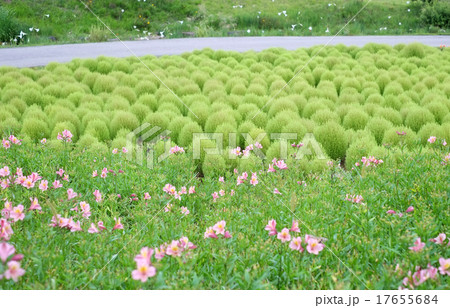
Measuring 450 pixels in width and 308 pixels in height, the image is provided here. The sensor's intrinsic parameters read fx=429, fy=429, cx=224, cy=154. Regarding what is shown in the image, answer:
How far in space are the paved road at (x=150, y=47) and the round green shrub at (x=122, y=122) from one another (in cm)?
456

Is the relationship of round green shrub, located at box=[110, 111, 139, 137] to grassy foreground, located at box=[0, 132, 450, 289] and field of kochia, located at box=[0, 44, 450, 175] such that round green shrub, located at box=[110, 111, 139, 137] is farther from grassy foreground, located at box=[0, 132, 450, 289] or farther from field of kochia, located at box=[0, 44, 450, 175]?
grassy foreground, located at box=[0, 132, 450, 289]

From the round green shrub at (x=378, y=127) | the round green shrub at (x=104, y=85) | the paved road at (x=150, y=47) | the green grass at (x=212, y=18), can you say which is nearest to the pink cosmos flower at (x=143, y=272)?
the round green shrub at (x=378, y=127)

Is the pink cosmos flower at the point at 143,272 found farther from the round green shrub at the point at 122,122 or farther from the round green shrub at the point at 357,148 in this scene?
the round green shrub at the point at 122,122

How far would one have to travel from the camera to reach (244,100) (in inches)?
239

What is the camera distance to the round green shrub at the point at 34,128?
4766 mm

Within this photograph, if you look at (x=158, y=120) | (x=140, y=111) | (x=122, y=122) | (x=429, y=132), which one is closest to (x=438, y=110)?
(x=429, y=132)

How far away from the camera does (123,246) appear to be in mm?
2277

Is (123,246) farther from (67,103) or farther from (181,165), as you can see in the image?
(67,103)

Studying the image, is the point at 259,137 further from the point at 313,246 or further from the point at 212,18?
the point at 212,18

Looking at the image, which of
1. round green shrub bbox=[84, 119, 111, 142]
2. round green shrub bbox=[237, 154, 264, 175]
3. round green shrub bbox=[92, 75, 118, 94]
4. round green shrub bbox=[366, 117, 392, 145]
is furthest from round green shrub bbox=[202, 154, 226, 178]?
round green shrub bbox=[92, 75, 118, 94]

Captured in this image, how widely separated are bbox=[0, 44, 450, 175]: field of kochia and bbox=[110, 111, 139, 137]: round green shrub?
0.04 feet

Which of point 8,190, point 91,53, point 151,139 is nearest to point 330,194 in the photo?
point 8,190

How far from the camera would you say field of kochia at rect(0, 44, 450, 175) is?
4691 millimetres
